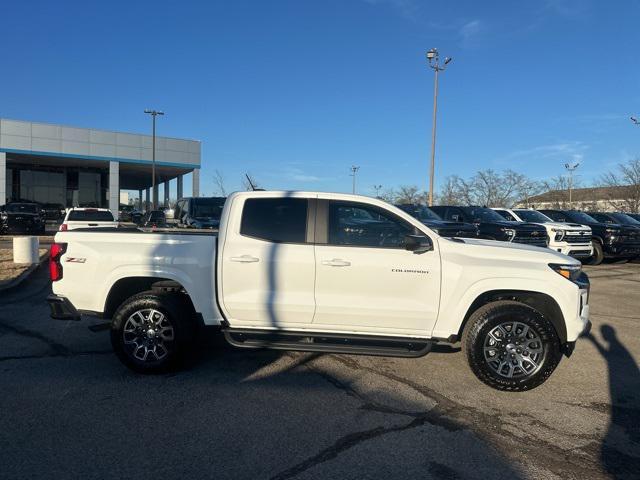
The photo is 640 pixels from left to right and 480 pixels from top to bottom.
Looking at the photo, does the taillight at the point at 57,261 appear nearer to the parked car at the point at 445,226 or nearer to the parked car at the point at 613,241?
the parked car at the point at 445,226

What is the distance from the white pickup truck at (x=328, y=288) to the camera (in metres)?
4.80

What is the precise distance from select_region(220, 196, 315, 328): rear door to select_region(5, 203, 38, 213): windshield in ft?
78.6

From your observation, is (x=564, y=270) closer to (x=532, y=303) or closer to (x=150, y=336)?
(x=532, y=303)

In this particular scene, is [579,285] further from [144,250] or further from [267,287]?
[144,250]

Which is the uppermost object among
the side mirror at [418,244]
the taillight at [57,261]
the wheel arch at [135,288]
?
the side mirror at [418,244]

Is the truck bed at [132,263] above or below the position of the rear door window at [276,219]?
below

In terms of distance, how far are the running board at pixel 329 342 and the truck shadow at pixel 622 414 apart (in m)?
1.66

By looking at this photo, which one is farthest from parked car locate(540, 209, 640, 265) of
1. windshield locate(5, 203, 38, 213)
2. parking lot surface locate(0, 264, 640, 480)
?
windshield locate(5, 203, 38, 213)

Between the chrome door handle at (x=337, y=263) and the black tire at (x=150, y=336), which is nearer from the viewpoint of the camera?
the chrome door handle at (x=337, y=263)

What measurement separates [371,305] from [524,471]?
6.55 feet

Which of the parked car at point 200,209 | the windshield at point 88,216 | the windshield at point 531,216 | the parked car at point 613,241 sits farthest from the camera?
the parked car at point 200,209

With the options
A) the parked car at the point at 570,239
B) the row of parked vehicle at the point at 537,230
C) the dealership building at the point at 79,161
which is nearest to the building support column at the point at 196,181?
the dealership building at the point at 79,161

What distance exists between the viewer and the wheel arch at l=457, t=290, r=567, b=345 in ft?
15.9

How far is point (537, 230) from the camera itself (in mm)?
14883
